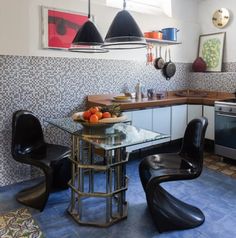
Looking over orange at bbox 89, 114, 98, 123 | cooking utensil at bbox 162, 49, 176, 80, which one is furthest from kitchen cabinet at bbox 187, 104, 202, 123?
orange at bbox 89, 114, 98, 123

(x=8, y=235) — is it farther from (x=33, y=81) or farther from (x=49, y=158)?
(x=33, y=81)

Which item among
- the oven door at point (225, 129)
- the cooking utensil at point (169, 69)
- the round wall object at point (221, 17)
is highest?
the round wall object at point (221, 17)

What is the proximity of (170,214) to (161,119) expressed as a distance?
6.04 feet

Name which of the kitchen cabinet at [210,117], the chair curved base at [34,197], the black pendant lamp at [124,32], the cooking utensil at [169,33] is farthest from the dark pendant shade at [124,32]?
the kitchen cabinet at [210,117]

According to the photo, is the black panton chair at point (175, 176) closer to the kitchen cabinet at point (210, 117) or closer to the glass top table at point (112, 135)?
the glass top table at point (112, 135)

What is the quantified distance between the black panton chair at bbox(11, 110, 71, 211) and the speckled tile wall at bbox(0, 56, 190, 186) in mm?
324

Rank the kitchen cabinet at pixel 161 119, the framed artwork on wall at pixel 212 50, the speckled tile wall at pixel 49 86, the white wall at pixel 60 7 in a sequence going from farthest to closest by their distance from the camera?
the framed artwork on wall at pixel 212 50 → the kitchen cabinet at pixel 161 119 → the speckled tile wall at pixel 49 86 → the white wall at pixel 60 7

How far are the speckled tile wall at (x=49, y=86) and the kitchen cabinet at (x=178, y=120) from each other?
2.59ft

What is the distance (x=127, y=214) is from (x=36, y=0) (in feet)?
8.53

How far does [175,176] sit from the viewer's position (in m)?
2.19

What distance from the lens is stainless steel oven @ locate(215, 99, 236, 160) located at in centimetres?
360

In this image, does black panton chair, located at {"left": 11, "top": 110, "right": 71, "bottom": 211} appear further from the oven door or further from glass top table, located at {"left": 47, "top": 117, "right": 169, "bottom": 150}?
the oven door

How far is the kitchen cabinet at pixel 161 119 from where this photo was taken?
12.5ft

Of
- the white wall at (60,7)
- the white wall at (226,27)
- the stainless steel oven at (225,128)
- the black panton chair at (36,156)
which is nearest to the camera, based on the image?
the black panton chair at (36,156)
